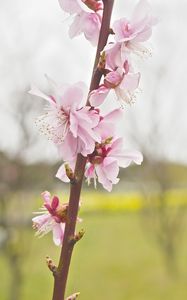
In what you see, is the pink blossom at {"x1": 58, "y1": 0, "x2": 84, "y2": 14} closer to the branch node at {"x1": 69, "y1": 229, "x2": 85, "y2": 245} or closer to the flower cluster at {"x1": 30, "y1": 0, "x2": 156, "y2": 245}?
the flower cluster at {"x1": 30, "y1": 0, "x2": 156, "y2": 245}

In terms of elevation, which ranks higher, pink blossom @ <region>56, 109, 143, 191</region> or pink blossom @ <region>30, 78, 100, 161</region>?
pink blossom @ <region>30, 78, 100, 161</region>

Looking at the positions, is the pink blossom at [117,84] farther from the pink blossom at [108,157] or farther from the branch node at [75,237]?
the branch node at [75,237]

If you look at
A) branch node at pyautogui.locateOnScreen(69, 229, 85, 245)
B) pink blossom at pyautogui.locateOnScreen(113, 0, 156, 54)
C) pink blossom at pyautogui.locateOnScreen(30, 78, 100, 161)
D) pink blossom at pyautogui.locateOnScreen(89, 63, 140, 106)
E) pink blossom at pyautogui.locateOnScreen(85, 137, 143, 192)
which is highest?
pink blossom at pyautogui.locateOnScreen(113, 0, 156, 54)

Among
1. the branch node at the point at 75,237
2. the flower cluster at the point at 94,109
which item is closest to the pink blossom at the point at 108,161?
the flower cluster at the point at 94,109

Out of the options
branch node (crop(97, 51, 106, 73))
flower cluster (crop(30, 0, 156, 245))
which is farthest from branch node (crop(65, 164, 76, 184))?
branch node (crop(97, 51, 106, 73))

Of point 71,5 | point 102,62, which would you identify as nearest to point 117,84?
point 102,62

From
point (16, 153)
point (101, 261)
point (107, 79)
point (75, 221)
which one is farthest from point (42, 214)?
point (101, 261)
